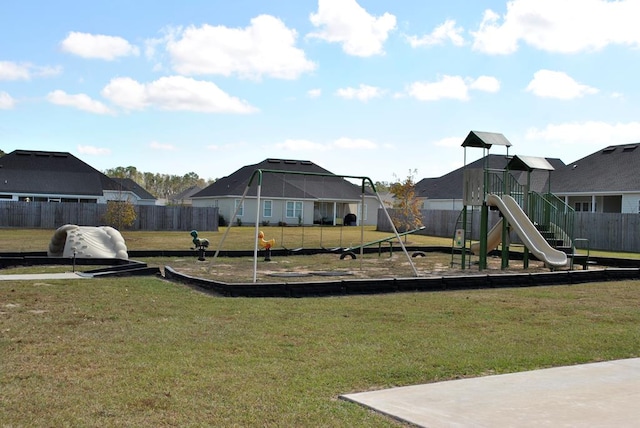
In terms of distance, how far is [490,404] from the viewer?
198 inches

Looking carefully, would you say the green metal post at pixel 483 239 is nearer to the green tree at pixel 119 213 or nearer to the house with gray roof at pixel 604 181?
the house with gray roof at pixel 604 181

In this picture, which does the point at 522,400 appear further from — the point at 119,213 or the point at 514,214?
the point at 119,213

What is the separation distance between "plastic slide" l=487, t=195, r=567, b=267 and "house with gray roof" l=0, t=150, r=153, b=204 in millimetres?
35269

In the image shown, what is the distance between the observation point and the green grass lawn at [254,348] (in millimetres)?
4863

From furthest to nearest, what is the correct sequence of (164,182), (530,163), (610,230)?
(164,182), (610,230), (530,163)

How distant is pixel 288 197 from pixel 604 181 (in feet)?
76.1

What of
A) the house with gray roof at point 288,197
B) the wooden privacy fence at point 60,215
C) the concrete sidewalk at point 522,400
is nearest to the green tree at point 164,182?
the house with gray roof at point 288,197

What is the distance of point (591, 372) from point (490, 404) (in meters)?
1.78

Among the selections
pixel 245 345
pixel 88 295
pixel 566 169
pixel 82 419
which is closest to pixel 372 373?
pixel 245 345

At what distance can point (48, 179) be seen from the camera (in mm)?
50000

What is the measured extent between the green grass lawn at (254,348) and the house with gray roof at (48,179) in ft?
131

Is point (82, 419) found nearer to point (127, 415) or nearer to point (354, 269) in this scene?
point (127, 415)

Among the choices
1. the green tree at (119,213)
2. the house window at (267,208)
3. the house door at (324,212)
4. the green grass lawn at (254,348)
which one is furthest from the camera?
the house door at (324,212)

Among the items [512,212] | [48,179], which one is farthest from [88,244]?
[48,179]
